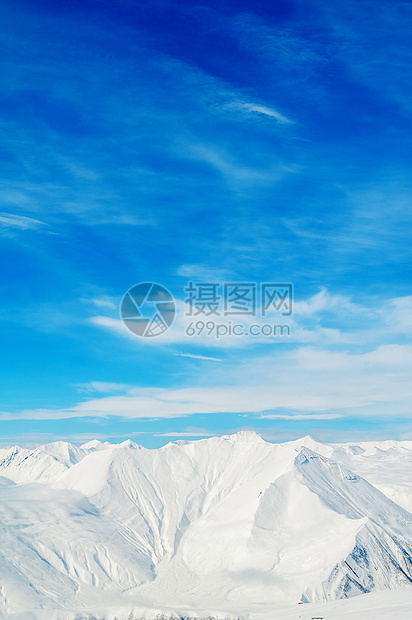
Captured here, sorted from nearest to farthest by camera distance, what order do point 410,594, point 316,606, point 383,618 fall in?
1. point 383,618
2. point 410,594
3. point 316,606

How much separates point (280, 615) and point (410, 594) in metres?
24.8

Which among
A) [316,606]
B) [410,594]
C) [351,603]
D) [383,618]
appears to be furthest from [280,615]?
[383,618]

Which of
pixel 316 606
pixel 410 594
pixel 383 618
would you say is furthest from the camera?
pixel 316 606

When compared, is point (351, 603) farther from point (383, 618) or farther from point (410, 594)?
point (383, 618)

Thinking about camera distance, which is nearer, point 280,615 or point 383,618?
point 383,618

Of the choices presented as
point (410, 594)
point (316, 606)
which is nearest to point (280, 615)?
point (316, 606)

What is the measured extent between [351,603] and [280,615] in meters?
14.9

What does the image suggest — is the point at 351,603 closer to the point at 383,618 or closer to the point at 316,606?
the point at 316,606

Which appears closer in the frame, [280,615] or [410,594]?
[410,594]

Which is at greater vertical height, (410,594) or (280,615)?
(410,594)

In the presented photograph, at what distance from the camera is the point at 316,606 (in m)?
96.4

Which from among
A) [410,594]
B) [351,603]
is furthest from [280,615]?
[410,594]

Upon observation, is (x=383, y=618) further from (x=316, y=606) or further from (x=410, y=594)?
(x=316, y=606)

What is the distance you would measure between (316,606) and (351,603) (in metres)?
8.27
